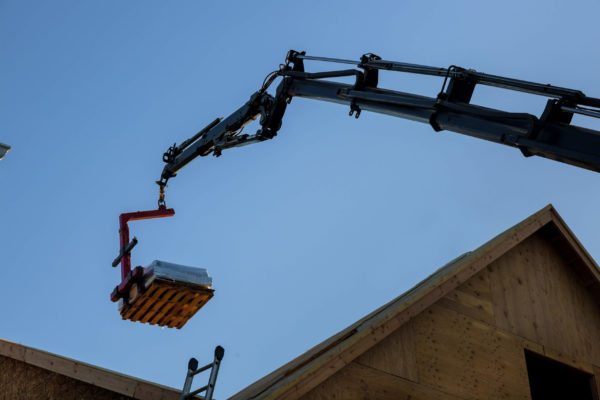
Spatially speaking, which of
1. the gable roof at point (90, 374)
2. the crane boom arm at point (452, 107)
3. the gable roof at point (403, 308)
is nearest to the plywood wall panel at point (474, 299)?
the gable roof at point (403, 308)

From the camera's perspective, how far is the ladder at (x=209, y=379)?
30.4 ft

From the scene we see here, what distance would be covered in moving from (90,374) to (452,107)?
5986mm

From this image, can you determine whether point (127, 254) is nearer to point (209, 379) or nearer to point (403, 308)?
point (209, 379)

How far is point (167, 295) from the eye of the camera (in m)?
10.7

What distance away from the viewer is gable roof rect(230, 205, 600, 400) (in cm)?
918

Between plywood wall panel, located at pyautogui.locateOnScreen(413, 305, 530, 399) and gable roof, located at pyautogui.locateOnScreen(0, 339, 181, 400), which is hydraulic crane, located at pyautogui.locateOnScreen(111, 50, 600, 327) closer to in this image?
gable roof, located at pyautogui.locateOnScreen(0, 339, 181, 400)

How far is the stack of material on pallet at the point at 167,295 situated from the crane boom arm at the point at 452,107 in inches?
137

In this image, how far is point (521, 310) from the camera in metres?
12.5

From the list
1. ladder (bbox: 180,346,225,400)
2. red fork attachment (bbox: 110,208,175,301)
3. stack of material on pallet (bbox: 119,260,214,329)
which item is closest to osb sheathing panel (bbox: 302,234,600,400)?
ladder (bbox: 180,346,225,400)

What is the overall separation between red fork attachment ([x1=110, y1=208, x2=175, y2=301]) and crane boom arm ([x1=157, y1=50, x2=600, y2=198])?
177 centimetres

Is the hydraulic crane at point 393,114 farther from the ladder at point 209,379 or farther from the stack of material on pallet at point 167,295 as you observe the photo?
the ladder at point 209,379

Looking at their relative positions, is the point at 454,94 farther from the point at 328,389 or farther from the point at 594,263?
the point at 594,263

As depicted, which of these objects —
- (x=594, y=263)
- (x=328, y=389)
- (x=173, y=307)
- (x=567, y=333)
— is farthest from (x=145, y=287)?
(x=594, y=263)

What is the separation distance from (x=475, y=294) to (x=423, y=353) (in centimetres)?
178
